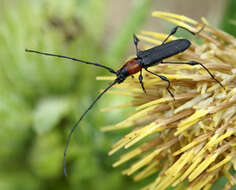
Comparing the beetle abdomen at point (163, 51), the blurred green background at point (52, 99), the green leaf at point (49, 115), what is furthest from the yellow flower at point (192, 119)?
the green leaf at point (49, 115)

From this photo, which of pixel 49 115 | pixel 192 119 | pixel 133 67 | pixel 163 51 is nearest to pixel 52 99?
pixel 49 115

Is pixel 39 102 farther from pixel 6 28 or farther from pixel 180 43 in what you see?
pixel 180 43

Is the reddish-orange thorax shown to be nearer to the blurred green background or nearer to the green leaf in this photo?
the blurred green background

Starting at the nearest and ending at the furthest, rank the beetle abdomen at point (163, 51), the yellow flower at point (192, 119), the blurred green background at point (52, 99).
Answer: the yellow flower at point (192, 119), the beetle abdomen at point (163, 51), the blurred green background at point (52, 99)

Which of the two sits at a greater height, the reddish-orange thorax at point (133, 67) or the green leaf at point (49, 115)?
the reddish-orange thorax at point (133, 67)

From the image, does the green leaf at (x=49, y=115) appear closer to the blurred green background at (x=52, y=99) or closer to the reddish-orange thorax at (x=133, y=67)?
the blurred green background at (x=52, y=99)

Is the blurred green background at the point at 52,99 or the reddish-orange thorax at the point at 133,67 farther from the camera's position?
the blurred green background at the point at 52,99

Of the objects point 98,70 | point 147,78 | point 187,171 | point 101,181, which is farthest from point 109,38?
point 187,171
